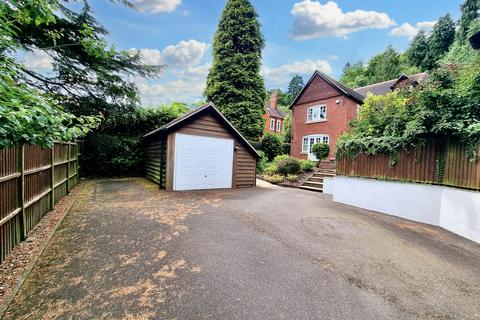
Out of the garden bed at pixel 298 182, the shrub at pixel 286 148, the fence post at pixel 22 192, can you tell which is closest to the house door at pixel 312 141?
the shrub at pixel 286 148

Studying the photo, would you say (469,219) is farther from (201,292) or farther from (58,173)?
(58,173)

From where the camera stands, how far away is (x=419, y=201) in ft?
20.3

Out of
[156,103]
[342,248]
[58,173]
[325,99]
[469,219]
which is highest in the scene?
[325,99]

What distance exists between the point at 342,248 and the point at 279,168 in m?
9.14

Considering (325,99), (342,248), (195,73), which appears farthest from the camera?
(195,73)

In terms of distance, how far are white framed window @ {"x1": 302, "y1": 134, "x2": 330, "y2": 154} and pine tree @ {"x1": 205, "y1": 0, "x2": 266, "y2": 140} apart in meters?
4.03

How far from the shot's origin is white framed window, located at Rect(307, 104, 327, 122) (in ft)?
57.5

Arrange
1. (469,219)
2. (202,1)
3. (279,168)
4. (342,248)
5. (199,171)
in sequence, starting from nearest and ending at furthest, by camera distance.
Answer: (342,248) → (469,219) → (199,171) → (202,1) → (279,168)

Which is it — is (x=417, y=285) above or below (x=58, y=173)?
below

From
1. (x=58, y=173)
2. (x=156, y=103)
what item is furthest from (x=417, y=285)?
(x=156, y=103)

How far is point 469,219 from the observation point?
4.89 metres

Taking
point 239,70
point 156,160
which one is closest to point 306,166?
point 156,160

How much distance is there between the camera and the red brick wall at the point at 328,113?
16172 mm

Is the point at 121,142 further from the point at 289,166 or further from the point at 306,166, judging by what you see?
the point at 306,166
